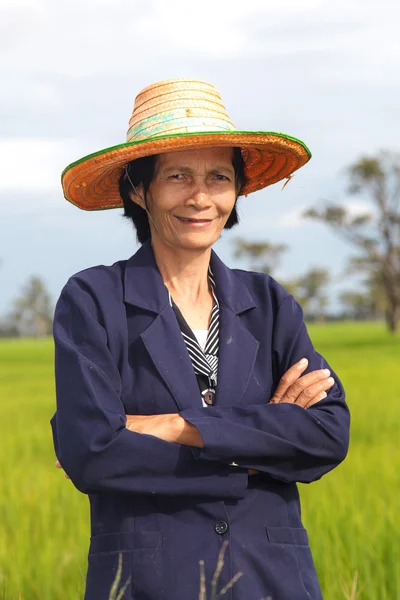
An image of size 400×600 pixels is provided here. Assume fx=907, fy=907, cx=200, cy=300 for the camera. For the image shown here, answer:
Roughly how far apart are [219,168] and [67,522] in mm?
3700

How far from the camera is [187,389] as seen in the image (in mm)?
2693

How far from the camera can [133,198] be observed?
3025mm

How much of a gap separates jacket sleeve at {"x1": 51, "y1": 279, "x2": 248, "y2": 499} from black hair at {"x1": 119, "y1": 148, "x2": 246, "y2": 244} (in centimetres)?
A: 51

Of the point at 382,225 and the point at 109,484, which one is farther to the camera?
the point at 382,225

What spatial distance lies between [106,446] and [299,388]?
2.23ft

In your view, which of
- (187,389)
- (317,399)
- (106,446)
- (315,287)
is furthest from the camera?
(315,287)

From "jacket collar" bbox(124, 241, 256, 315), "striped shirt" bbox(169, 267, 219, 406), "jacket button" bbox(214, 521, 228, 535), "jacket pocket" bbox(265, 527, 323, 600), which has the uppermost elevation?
"jacket collar" bbox(124, 241, 256, 315)

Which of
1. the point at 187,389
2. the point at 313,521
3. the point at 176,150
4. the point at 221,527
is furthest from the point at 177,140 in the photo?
the point at 313,521

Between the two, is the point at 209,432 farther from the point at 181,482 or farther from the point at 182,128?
the point at 182,128

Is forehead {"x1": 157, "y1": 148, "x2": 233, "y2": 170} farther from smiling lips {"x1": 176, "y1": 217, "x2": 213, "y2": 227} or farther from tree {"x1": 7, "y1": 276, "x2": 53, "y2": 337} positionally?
tree {"x1": 7, "y1": 276, "x2": 53, "y2": 337}

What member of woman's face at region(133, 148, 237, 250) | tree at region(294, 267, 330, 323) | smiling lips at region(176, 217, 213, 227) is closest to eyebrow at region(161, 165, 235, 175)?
woman's face at region(133, 148, 237, 250)

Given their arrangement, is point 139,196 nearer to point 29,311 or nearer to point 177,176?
point 177,176

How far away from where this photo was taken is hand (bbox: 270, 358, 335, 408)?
9.42ft

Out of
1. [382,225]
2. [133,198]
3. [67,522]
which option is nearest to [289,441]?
[133,198]
